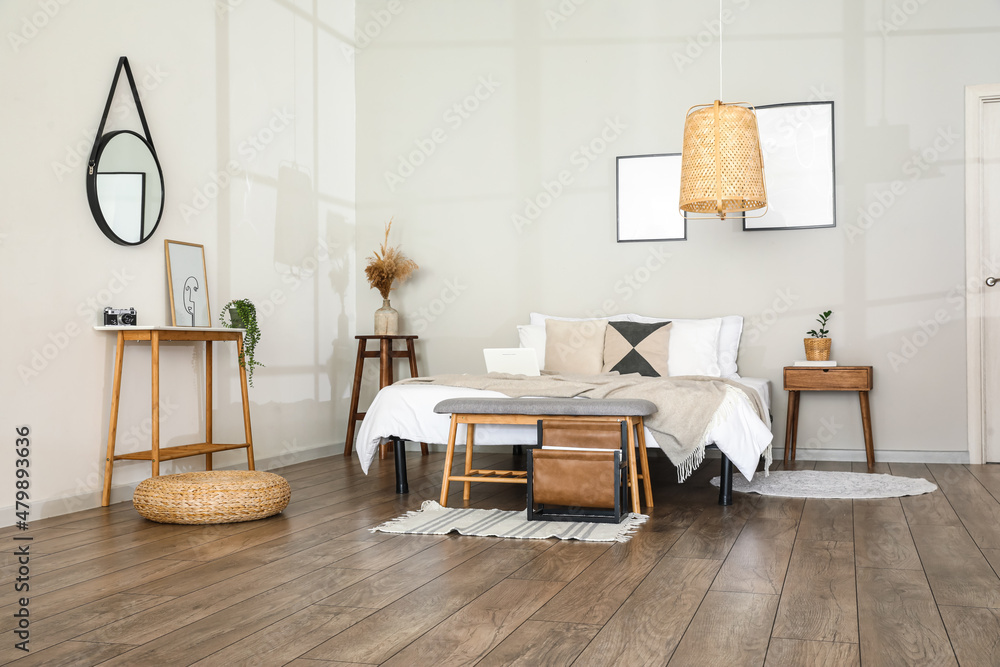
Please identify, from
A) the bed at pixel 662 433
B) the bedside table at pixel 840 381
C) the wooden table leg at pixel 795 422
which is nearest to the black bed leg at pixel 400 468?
the bed at pixel 662 433

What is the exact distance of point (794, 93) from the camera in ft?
17.9

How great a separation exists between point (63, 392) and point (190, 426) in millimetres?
893

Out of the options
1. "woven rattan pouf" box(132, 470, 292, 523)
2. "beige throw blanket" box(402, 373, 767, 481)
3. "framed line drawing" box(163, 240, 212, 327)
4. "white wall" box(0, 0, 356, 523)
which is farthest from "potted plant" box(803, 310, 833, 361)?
"framed line drawing" box(163, 240, 212, 327)

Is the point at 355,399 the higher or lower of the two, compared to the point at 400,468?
higher

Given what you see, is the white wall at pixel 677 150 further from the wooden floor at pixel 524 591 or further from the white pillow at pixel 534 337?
the wooden floor at pixel 524 591

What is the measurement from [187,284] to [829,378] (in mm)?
3732

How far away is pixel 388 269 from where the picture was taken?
5965 millimetres

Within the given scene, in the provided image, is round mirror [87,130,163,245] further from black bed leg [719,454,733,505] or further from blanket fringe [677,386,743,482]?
black bed leg [719,454,733,505]

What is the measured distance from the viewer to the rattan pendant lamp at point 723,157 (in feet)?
14.9

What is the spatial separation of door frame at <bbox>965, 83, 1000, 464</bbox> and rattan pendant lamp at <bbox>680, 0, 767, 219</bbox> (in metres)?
1.48

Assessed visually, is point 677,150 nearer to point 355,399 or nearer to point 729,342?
point 729,342

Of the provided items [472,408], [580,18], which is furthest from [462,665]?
[580,18]

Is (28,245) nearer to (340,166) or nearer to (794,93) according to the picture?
(340,166)

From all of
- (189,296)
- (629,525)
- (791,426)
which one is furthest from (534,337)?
(629,525)
